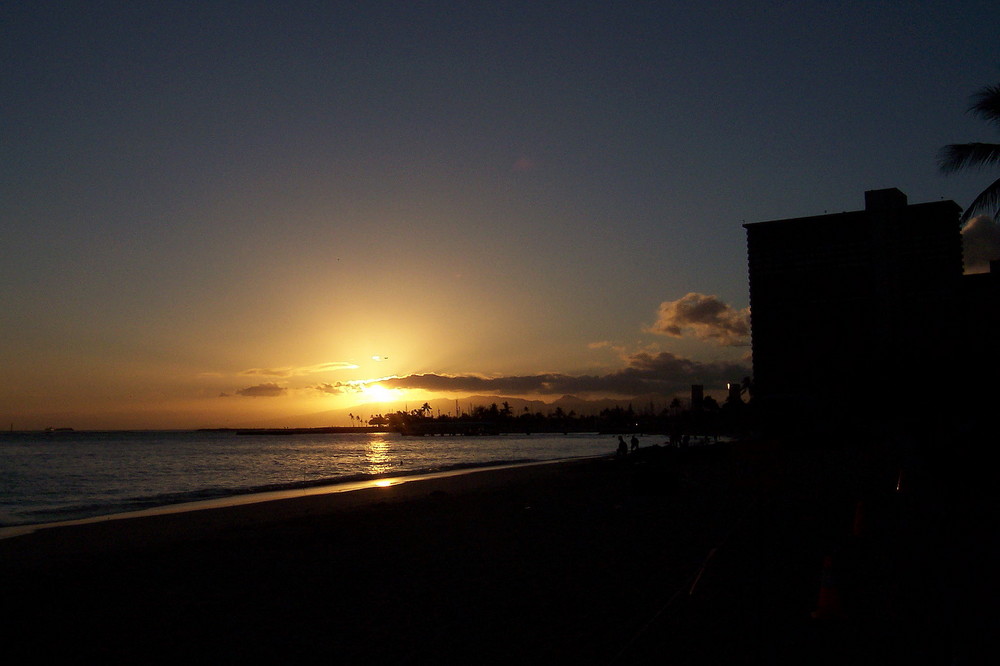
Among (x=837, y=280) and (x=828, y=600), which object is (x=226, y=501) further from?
(x=837, y=280)

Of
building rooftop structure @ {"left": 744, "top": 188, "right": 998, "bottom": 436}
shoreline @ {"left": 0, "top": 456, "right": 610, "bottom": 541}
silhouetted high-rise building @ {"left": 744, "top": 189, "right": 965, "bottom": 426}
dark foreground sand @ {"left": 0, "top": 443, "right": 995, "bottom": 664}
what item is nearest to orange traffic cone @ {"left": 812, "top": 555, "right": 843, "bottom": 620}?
dark foreground sand @ {"left": 0, "top": 443, "right": 995, "bottom": 664}

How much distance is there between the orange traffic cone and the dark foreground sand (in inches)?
1.0

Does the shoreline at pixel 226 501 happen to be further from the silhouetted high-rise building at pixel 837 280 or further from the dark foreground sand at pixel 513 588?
the silhouetted high-rise building at pixel 837 280

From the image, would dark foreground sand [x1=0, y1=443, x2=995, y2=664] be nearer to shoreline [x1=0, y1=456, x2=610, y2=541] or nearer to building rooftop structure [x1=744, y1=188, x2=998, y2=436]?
shoreline [x1=0, y1=456, x2=610, y2=541]

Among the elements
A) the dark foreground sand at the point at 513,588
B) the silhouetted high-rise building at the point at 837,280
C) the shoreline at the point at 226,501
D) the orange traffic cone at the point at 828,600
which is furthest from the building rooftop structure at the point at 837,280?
the orange traffic cone at the point at 828,600

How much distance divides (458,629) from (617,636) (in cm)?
164

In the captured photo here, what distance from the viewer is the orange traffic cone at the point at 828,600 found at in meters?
7.36

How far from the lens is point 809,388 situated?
9638cm

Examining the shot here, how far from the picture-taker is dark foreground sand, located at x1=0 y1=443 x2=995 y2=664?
23.7ft

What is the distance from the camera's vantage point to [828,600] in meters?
7.40

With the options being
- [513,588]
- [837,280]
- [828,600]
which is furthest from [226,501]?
[837,280]

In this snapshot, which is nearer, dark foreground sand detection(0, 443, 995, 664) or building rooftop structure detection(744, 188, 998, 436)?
dark foreground sand detection(0, 443, 995, 664)

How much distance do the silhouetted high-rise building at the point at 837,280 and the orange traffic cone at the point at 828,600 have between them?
88.5 metres

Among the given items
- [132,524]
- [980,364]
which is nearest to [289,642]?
[132,524]
